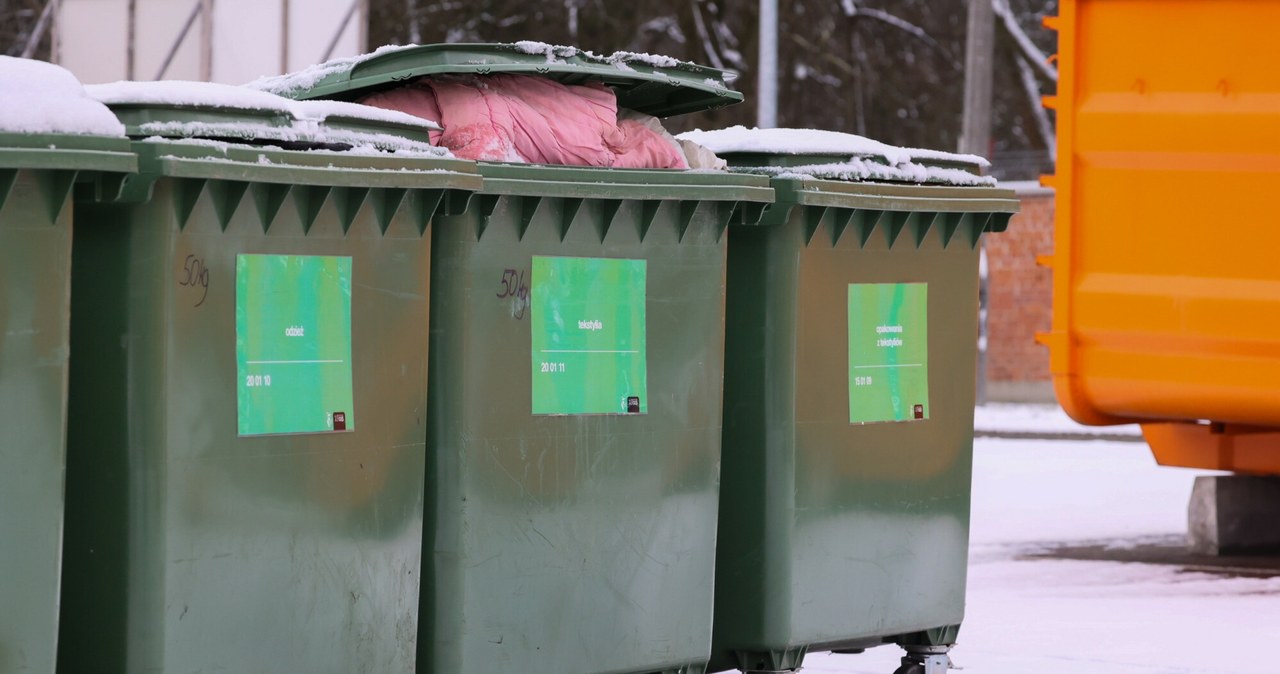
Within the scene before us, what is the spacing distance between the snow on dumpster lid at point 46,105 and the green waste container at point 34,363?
0.01 m

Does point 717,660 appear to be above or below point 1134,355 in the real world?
below

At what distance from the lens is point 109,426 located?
166 inches

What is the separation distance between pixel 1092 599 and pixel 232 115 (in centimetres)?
460

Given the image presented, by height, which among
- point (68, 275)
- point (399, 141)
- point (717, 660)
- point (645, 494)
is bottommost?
point (717, 660)

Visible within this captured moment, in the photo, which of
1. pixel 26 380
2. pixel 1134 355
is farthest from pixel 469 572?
pixel 1134 355

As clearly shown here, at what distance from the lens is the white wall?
63.4 feet

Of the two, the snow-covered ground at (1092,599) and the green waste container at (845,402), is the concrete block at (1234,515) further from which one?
the green waste container at (845,402)

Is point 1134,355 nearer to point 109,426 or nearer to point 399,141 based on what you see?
point 399,141

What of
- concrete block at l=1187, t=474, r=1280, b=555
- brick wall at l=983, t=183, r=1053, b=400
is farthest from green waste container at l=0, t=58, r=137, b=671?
brick wall at l=983, t=183, r=1053, b=400

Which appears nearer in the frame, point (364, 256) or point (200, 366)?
point (200, 366)

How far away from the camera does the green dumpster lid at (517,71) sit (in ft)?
17.0

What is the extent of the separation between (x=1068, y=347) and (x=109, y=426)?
528cm

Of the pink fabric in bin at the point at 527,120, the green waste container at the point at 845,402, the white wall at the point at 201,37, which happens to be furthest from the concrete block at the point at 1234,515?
the white wall at the point at 201,37

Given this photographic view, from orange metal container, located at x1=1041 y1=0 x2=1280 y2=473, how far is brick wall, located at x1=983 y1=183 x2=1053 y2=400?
500 inches
